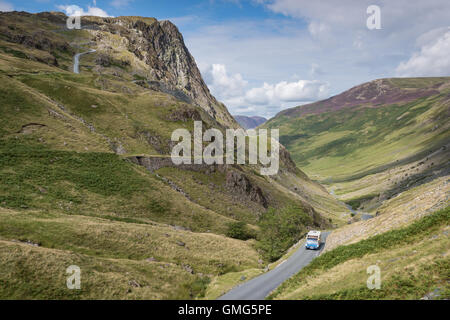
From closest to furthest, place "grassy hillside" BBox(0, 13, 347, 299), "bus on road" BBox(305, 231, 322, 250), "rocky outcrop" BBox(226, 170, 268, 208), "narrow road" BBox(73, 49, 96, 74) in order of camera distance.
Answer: "grassy hillside" BBox(0, 13, 347, 299) < "bus on road" BBox(305, 231, 322, 250) < "rocky outcrop" BBox(226, 170, 268, 208) < "narrow road" BBox(73, 49, 96, 74)

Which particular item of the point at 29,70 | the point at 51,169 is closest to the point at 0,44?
the point at 29,70

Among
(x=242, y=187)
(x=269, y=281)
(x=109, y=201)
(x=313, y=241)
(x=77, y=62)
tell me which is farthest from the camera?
(x=77, y=62)

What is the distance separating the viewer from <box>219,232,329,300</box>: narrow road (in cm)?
3306

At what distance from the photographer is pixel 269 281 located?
37.8m

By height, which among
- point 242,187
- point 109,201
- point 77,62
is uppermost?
point 77,62

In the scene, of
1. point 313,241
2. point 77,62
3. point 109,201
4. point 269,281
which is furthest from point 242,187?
point 77,62

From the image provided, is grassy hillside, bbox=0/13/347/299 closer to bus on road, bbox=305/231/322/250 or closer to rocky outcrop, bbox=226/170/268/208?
rocky outcrop, bbox=226/170/268/208

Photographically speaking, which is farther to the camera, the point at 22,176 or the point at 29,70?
the point at 29,70

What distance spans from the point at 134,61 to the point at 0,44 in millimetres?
75536

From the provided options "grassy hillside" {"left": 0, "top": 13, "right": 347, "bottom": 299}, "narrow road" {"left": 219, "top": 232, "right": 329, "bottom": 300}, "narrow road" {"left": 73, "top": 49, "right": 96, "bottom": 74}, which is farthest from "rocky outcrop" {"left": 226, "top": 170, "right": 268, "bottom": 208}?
"narrow road" {"left": 73, "top": 49, "right": 96, "bottom": 74}

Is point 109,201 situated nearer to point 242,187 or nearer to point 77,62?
point 242,187

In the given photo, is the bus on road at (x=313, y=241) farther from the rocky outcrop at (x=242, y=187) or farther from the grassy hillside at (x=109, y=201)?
the rocky outcrop at (x=242, y=187)
